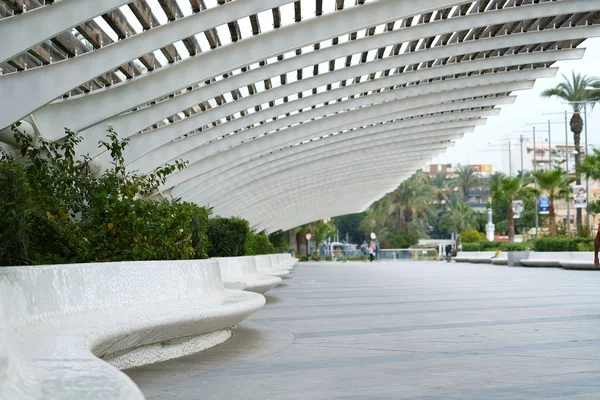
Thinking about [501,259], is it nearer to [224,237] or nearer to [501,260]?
[501,260]

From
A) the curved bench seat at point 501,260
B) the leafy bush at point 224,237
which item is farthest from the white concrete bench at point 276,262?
the curved bench seat at point 501,260

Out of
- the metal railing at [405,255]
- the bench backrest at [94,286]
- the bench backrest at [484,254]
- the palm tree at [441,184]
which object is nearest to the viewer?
the bench backrest at [94,286]

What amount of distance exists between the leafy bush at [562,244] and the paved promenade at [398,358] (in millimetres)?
28870

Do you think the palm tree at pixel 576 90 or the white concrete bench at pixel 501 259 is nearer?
the white concrete bench at pixel 501 259

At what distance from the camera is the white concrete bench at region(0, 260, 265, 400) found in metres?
2.96

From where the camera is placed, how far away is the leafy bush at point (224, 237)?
14.6 metres

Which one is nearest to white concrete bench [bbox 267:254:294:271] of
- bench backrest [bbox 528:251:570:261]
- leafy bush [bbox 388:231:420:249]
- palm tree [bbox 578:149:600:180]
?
bench backrest [bbox 528:251:570:261]

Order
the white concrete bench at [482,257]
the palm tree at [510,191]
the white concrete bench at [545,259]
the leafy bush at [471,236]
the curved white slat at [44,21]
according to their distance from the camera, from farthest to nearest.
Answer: the leafy bush at [471,236] < the palm tree at [510,191] < the white concrete bench at [482,257] < the white concrete bench at [545,259] < the curved white slat at [44,21]

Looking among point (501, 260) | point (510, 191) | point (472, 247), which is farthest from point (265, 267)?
point (510, 191)

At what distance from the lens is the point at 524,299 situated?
1450cm

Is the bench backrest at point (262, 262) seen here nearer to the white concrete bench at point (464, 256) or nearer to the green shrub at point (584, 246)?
the green shrub at point (584, 246)

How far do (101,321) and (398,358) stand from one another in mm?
2778

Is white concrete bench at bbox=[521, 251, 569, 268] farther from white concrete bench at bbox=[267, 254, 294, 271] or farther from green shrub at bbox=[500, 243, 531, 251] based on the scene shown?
white concrete bench at bbox=[267, 254, 294, 271]

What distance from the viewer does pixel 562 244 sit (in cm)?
4100
